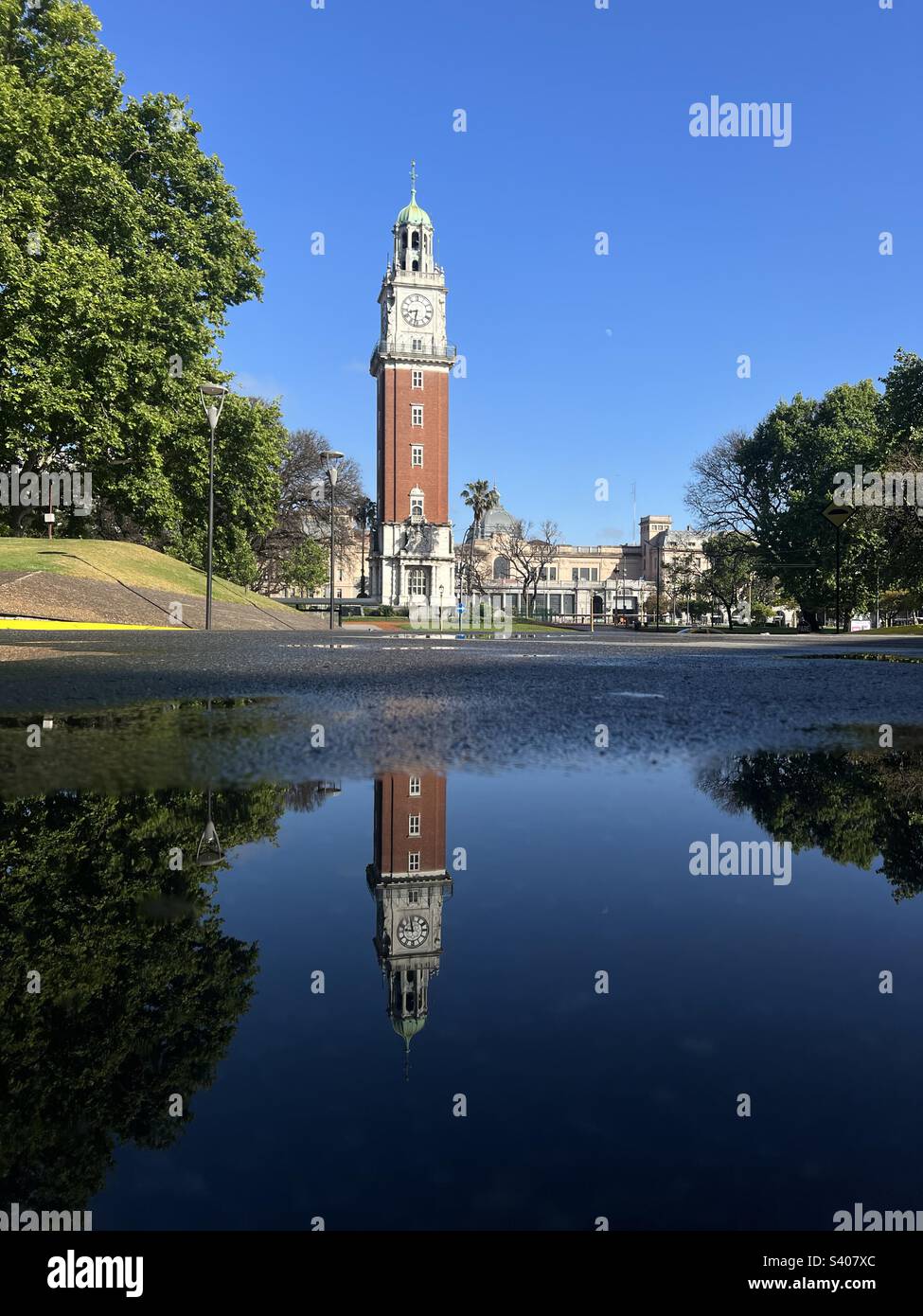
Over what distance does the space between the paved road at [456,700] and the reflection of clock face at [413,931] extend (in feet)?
7.40

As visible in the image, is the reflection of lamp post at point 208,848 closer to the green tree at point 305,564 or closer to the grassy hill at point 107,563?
the grassy hill at point 107,563

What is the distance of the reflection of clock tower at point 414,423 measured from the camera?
81.9 meters

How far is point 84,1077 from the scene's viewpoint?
1.66 m

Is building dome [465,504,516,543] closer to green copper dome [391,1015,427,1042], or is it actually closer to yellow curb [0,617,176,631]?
yellow curb [0,617,176,631]

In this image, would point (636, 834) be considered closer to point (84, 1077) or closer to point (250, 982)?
point (250, 982)

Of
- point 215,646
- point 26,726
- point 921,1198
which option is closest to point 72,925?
point 921,1198

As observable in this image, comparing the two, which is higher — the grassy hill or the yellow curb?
the grassy hill
